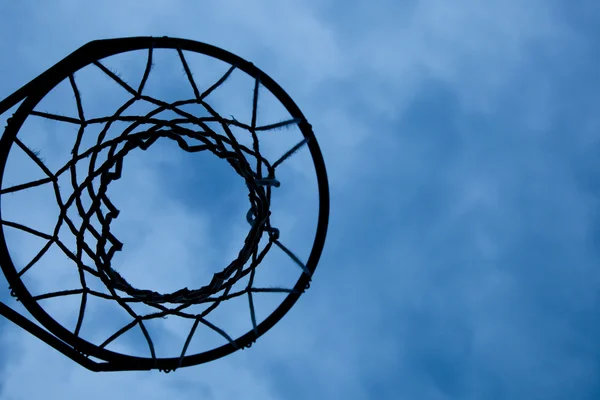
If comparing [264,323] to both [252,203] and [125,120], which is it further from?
[125,120]

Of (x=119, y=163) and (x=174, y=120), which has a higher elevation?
(x=174, y=120)

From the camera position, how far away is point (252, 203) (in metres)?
6.57

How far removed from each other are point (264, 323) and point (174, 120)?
2.13 m

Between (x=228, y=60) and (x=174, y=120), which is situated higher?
(x=228, y=60)

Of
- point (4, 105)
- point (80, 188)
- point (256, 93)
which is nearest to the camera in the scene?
point (4, 105)

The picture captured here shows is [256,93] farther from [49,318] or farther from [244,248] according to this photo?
[49,318]

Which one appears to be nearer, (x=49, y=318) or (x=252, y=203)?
(x=49, y=318)


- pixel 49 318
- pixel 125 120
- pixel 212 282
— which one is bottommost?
pixel 49 318

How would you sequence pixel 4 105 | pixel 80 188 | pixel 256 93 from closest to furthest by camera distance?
pixel 4 105 < pixel 80 188 < pixel 256 93

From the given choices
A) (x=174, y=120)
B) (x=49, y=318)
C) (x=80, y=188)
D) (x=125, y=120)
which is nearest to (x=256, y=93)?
(x=174, y=120)

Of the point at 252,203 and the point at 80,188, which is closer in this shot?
the point at 80,188

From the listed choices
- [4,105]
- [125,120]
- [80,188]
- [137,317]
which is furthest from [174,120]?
[137,317]

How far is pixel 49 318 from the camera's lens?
602 centimetres

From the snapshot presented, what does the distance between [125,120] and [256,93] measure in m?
1.23
